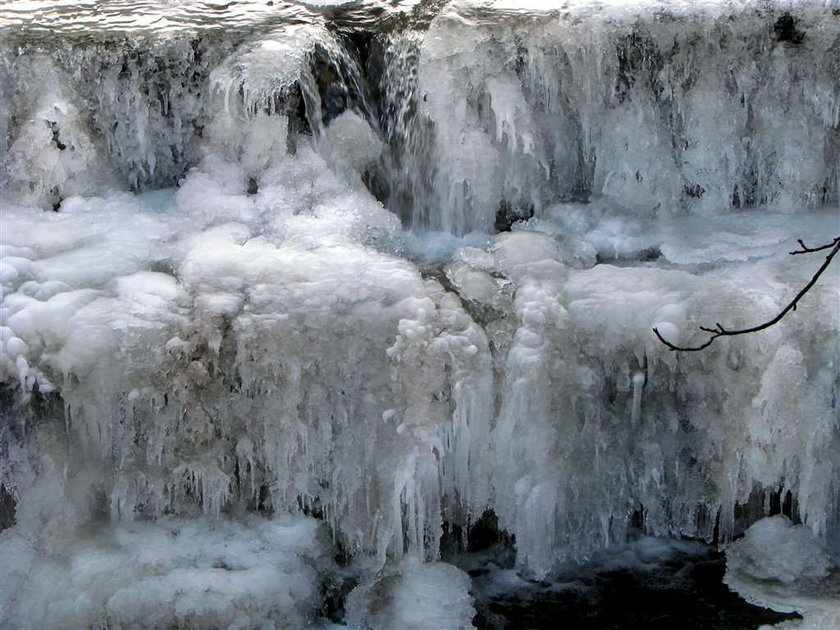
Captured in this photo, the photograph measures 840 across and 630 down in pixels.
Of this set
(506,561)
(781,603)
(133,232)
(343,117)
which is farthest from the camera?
(343,117)

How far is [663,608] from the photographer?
3.94 m

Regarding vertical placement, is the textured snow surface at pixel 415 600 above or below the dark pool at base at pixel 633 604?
above

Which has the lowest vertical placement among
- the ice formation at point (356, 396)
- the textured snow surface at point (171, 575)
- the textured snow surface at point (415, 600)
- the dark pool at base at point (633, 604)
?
the dark pool at base at point (633, 604)

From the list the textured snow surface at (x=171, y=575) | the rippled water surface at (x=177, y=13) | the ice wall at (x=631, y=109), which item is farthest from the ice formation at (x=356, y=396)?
the rippled water surface at (x=177, y=13)

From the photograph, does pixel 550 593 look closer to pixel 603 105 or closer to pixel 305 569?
pixel 305 569

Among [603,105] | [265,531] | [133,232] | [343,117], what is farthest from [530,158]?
[265,531]

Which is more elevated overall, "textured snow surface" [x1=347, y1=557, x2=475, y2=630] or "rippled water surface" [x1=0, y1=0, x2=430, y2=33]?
"rippled water surface" [x1=0, y1=0, x2=430, y2=33]

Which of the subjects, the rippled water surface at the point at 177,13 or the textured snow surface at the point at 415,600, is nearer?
the textured snow surface at the point at 415,600

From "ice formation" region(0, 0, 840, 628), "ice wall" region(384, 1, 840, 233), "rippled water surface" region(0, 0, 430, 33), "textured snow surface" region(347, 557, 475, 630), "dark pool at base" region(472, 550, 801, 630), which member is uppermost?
"rippled water surface" region(0, 0, 430, 33)

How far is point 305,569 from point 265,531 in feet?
0.68

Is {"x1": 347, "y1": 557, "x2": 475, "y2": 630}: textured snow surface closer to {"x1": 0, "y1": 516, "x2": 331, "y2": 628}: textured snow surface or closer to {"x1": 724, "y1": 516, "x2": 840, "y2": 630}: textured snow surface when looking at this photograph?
{"x1": 0, "y1": 516, "x2": 331, "y2": 628}: textured snow surface

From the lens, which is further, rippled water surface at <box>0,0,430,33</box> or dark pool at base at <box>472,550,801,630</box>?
rippled water surface at <box>0,0,430,33</box>

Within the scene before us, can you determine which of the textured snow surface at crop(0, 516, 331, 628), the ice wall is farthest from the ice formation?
the ice wall

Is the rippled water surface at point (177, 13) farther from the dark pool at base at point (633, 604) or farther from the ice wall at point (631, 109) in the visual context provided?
the dark pool at base at point (633, 604)
